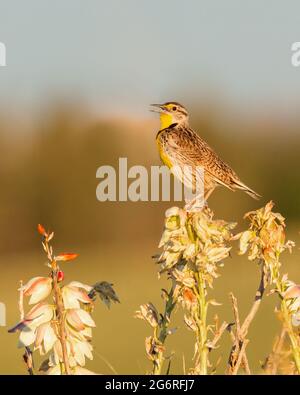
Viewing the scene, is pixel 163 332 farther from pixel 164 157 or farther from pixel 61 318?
pixel 164 157

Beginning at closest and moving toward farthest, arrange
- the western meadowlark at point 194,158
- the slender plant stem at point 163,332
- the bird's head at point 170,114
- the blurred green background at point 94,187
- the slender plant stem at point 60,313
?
1. the slender plant stem at point 60,313
2. the slender plant stem at point 163,332
3. the western meadowlark at point 194,158
4. the bird's head at point 170,114
5. the blurred green background at point 94,187

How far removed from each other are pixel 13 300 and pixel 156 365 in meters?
9.98

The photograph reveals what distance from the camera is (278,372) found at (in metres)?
1.66

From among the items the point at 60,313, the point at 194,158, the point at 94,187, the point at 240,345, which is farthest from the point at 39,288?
the point at 94,187

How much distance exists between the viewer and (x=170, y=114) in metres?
5.29

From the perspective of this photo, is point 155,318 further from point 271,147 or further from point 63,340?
point 271,147

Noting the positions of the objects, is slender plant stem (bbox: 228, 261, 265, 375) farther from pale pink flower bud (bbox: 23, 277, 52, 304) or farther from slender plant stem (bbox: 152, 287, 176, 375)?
pale pink flower bud (bbox: 23, 277, 52, 304)

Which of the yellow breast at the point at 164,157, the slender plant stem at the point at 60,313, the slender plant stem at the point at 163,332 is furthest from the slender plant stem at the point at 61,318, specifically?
the yellow breast at the point at 164,157

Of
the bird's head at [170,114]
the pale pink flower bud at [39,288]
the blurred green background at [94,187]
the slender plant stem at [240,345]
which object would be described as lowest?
the blurred green background at [94,187]

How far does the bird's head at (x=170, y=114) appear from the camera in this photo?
5273mm

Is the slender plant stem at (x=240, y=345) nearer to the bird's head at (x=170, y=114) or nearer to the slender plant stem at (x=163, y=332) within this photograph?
the slender plant stem at (x=163, y=332)

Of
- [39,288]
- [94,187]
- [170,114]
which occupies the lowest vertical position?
[94,187]

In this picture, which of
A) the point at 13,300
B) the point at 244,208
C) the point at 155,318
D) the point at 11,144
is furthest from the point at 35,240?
the point at 155,318

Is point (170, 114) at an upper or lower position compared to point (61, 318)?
upper
